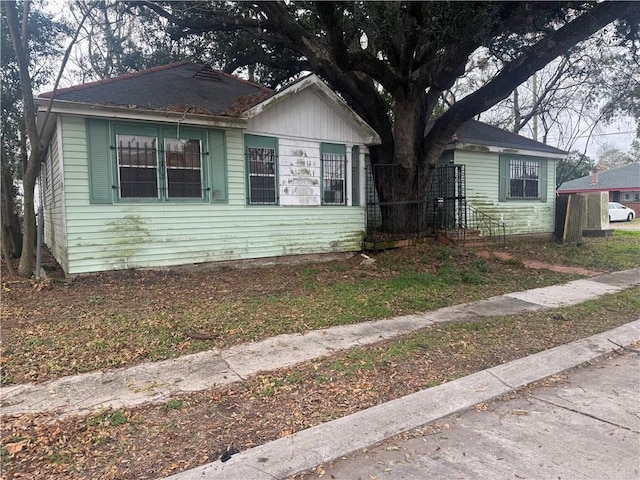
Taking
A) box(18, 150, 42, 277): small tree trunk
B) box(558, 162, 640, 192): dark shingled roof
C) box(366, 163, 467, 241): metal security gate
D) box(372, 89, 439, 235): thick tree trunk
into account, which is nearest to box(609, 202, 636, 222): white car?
box(558, 162, 640, 192): dark shingled roof

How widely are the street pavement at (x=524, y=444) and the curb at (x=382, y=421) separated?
3.7 inches

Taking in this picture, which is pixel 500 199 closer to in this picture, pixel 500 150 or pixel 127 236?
pixel 500 150

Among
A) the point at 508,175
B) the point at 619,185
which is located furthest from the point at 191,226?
the point at 619,185

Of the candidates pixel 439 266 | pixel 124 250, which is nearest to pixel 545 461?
pixel 439 266

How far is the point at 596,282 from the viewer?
30.5ft

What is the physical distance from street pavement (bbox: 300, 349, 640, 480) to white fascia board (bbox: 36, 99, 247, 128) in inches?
294

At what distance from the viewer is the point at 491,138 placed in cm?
1524

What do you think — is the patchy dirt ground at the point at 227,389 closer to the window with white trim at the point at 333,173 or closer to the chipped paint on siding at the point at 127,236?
the chipped paint on siding at the point at 127,236

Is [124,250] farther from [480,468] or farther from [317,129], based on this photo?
[480,468]

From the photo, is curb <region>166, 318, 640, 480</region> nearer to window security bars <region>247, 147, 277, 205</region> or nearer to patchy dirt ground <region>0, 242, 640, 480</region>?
patchy dirt ground <region>0, 242, 640, 480</region>

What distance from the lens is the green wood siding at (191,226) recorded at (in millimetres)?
7863

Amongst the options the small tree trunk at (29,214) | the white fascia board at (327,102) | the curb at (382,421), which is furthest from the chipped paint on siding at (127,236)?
the curb at (382,421)

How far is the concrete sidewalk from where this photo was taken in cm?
374

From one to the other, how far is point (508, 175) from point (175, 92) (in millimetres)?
11747
